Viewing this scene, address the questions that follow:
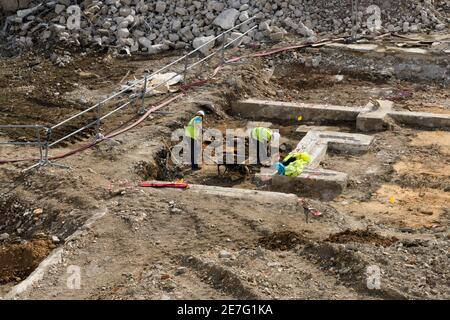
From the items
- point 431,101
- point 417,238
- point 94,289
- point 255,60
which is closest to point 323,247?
point 417,238

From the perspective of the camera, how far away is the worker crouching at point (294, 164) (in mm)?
12500

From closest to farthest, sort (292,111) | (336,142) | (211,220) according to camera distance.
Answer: (211,220) → (336,142) → (292,111)

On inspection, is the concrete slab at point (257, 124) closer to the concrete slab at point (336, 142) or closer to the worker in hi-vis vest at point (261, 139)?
the concrete slab at point (336, 142)

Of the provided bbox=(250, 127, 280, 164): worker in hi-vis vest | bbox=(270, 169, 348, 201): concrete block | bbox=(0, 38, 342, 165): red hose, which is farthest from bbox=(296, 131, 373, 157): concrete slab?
bbox=(0, 38, 342, 165): red hose

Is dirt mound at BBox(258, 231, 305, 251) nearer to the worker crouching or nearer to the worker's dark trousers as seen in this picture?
the worker crouching

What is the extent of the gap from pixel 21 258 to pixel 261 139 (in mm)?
4868

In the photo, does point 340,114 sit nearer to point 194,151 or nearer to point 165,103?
point 165,103

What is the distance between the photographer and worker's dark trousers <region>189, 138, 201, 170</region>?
44.2 feet

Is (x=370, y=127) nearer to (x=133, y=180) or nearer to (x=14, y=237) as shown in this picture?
(x=133, y=180)

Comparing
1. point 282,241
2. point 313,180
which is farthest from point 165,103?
point 282,241

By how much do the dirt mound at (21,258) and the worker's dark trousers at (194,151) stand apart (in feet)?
12.0

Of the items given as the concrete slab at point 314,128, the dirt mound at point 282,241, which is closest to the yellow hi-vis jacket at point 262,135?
the concrete slab at point 314,128

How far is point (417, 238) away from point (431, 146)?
444 centimetres

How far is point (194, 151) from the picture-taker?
13484mm
